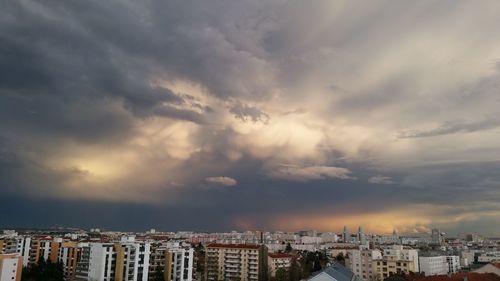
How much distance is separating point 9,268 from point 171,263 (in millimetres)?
13529

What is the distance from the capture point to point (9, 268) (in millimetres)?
31297

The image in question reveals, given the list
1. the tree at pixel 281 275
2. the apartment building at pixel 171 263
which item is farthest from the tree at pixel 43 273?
the tree at pixel 281 275

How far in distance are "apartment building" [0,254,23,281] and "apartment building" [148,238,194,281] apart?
36.5 feet

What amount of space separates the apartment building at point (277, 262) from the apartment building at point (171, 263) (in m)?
15.8

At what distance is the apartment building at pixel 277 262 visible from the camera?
54.5m

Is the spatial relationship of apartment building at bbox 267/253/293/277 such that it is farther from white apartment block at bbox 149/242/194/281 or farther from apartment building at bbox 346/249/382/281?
white apartment block at bbox 149/242/194/281

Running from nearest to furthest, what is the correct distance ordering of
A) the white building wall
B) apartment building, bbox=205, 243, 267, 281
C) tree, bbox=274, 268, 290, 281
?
the white building wall, tree, bbox=274, 268, 290, 281, apartment building, bbox=205, 243, 267, 281

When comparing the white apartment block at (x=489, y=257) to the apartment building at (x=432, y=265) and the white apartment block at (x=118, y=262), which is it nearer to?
the apartment building at (x=432, y=265)

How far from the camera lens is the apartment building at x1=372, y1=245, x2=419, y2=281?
48438 millimetres

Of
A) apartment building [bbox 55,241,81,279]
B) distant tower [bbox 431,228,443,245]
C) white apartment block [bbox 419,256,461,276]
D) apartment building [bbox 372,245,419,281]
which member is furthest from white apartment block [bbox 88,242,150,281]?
distant tower [bbox 431,228,443,245]

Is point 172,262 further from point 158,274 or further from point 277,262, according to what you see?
point 277,262

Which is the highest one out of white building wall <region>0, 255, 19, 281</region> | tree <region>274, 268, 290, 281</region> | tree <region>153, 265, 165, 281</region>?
white building wall <region>0, 255, 19, 281</region>

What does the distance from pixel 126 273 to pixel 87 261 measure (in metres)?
3.94

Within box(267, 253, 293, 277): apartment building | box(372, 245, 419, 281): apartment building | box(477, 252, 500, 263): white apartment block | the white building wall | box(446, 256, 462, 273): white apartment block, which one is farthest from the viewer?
box(477, 252, 500, 263): white apartment block
